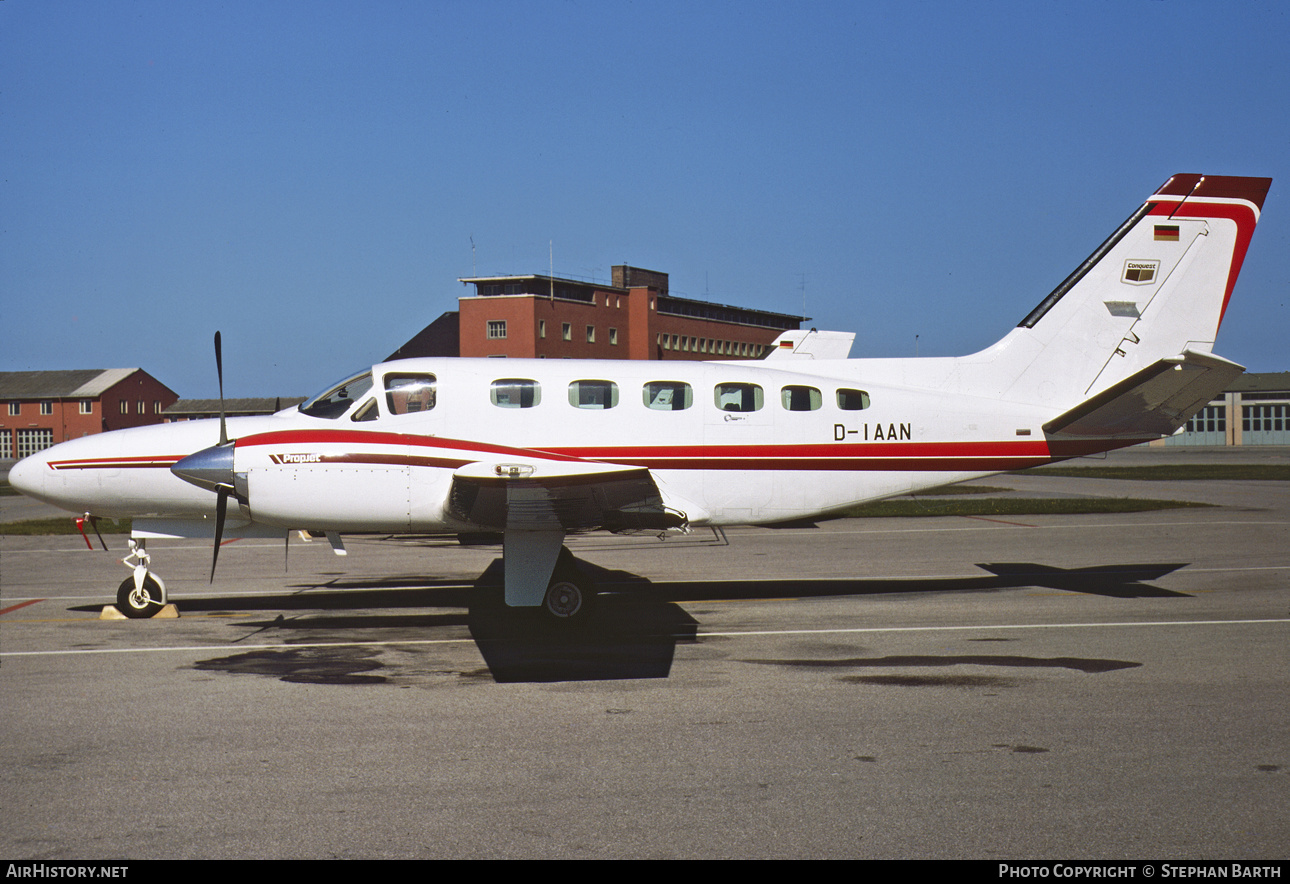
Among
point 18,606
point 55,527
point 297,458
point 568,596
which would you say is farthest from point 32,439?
point 568,596

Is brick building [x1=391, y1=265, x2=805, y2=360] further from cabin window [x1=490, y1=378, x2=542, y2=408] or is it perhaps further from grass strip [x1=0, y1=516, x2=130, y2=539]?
cabin window [x1=490, y1=378, x2=542, y2=408]

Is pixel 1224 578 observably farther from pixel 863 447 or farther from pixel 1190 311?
pixel 863 447

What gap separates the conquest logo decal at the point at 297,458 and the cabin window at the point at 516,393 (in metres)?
2.23

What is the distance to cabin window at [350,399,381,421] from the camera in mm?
11469

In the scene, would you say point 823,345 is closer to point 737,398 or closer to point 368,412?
point 737,398

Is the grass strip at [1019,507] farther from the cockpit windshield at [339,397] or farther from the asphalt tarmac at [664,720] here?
the cockpit windshield at [339,397]

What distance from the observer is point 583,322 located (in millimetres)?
79562

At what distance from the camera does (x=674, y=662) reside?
9.58 meters

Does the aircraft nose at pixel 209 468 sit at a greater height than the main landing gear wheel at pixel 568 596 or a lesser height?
greater

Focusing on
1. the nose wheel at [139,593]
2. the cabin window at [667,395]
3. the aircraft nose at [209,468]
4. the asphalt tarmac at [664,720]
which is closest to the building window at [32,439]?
the asphalt tarmac at [664,720]

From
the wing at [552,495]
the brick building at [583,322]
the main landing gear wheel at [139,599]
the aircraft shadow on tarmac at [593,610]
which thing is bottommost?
the aircraft shadow on tarmac at [593,610]

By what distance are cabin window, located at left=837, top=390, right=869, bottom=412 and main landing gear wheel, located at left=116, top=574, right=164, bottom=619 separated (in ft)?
28.9

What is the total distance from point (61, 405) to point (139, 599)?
290 ft

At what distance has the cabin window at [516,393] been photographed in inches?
468
